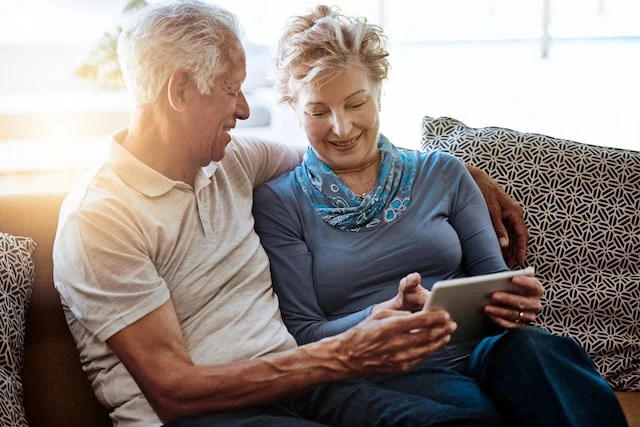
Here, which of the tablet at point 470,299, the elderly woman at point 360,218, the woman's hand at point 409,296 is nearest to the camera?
the tablet at point 470,299

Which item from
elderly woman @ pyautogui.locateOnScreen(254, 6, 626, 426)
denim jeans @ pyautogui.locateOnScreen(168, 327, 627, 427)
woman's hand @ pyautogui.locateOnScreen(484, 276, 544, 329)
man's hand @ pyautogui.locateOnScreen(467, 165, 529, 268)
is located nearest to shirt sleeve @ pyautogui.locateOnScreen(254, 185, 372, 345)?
elderly woman @ pyautogui.locateOnScreen(254, 6, 626, 426)

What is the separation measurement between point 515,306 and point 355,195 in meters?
0.43

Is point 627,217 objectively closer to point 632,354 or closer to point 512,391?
point 632,354

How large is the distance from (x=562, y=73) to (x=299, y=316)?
5007 mm

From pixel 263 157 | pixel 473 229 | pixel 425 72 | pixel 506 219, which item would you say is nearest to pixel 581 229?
pixel 506 219

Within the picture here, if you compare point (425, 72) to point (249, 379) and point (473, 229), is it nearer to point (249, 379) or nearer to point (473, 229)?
point (473, 229)

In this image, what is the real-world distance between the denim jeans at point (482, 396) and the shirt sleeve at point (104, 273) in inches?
8.3

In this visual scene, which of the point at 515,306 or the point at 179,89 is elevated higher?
the point at 179,89

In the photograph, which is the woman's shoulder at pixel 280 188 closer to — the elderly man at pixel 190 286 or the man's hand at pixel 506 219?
the elderly man at pixel 190 286

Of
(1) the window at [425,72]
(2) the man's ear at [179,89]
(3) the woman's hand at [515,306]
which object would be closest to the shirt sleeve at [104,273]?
(2) the man's ear at [179,89]

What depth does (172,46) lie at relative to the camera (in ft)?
5.02

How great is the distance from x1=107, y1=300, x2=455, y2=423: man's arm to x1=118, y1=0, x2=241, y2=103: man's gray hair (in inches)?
16.2

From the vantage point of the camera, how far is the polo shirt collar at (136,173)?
153cm

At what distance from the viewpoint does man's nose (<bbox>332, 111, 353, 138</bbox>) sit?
1750mm
